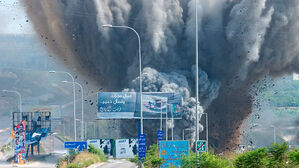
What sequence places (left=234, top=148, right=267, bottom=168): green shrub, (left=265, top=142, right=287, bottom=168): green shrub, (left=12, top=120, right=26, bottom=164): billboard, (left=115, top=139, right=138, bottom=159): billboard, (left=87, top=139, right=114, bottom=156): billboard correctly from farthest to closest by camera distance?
(left=87, top=139, right=114, bottom=156): billboard → (left=115, top=139, right=138, bottom=159): billboard → (left=12, top=120, right=26, bottom=164): billboard → (left=234, top=148, right=267, bottom=168): green shrub → (left=265, top=142, right=287, bottom=168): green shrub

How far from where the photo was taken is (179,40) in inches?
3361

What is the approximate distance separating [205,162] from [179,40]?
4997cm

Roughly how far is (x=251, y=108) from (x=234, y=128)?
13.2ft

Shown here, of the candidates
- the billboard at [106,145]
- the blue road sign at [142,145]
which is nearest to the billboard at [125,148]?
Result: the billboard at [106,145]

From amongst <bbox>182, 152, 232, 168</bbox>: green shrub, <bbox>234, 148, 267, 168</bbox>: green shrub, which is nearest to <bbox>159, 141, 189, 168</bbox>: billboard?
<bbox>182, 152, 232, 168</bbox>: green shrub

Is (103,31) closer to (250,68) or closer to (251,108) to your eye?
(250,68)

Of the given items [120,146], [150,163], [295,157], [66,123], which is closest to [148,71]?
[120,146]

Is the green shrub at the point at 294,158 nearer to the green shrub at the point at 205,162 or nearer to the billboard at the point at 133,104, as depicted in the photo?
the green shrub at the point at 205,162

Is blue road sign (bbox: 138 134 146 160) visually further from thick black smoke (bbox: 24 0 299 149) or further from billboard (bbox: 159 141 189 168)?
thick black smoke (bbox: 24 0 299 149)

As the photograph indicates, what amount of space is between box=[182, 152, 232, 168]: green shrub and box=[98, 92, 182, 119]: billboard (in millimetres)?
41199

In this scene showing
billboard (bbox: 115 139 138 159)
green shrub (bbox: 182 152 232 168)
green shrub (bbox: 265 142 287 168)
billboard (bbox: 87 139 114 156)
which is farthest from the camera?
billboard (bbox: 87 139 114 156)

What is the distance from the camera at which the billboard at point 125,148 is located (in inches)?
3374

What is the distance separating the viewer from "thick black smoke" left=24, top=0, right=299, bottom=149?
266 feet

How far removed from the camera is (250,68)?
84.1m
